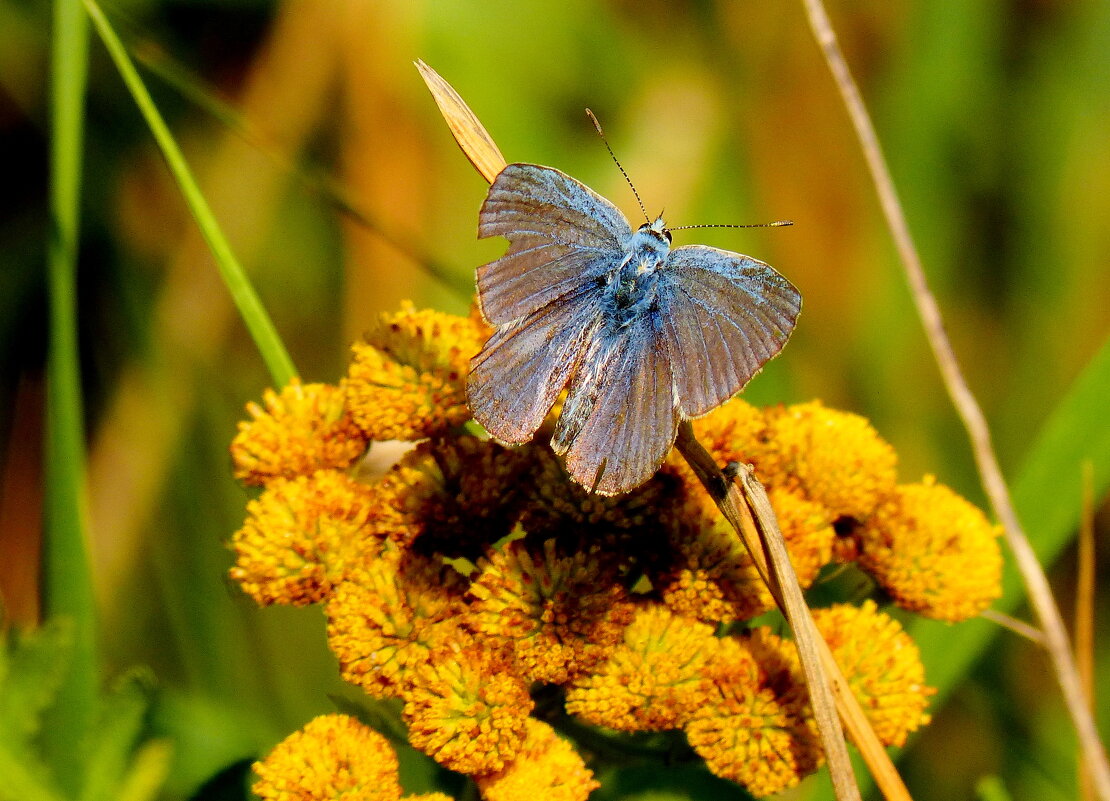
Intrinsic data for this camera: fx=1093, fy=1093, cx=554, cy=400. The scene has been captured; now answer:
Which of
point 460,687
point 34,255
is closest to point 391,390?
point 460,687

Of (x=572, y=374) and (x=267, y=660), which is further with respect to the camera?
(x=267, y=660)

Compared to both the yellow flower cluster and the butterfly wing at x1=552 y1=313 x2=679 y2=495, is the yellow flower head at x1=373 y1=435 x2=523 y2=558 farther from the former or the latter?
the butterfly wing at x1=552 y1=313 x2=679 y2=495

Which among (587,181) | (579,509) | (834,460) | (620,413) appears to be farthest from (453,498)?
(587,181)

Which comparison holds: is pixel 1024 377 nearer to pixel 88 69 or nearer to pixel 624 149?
pixel 624 149

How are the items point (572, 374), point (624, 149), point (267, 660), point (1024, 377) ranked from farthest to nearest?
1. point (624, 149)
2. point (1024, 377)
3. point (267, 660)
4. point (572, 374)

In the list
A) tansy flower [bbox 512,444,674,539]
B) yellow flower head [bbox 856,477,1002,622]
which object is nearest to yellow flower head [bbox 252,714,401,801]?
tansy flower [bbox 512,444,674,539]
